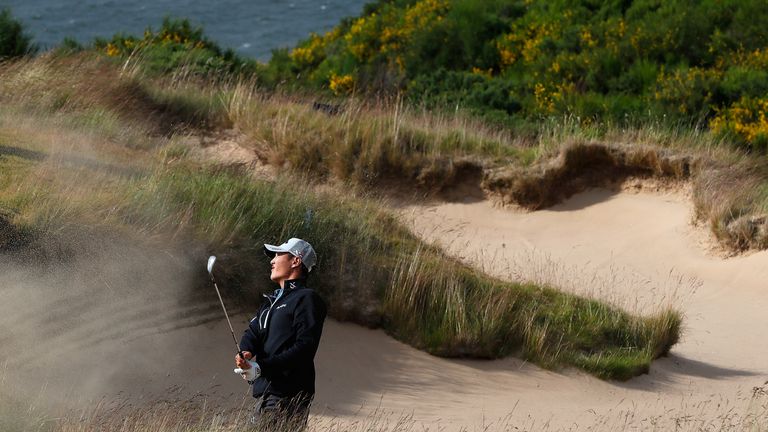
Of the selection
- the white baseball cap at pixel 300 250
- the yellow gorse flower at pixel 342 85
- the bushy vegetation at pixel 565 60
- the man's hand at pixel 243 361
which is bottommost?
the yellow gorse flower at pixel 342 85

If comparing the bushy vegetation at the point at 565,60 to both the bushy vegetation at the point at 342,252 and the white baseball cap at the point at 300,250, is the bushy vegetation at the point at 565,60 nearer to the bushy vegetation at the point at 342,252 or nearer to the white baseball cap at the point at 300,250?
the bushy vegetation at the point at 342,252

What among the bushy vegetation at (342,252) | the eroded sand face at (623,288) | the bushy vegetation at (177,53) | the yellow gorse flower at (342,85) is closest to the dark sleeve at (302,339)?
the eroded sand face at (623,288)

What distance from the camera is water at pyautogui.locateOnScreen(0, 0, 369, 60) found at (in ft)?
159

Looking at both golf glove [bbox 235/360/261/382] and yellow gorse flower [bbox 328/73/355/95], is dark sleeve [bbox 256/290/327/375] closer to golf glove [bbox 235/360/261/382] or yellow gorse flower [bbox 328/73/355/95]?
golf glove [bbox 235/360/261/382]

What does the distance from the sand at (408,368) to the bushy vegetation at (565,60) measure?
19.1ft

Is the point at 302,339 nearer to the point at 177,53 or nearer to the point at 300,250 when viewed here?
the point at 300,250

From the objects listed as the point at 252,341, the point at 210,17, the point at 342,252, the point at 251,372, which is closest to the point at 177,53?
the point at 342,252

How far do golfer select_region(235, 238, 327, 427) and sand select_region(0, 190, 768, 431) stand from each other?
2.23m

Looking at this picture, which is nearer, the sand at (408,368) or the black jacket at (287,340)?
the black jacket at (287,340)

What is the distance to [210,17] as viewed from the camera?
2085 inches

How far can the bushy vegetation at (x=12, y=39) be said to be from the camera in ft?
63.7

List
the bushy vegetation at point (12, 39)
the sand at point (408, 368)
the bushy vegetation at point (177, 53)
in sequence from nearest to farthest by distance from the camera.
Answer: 1. the sand at point (408, 368)
2. the bushy vegetation at point (12, 39)
3. the bushy vegetation at point (177, 53)

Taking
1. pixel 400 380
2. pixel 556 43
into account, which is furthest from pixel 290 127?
pixel 556 43

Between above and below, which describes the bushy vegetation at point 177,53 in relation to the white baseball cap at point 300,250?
below
